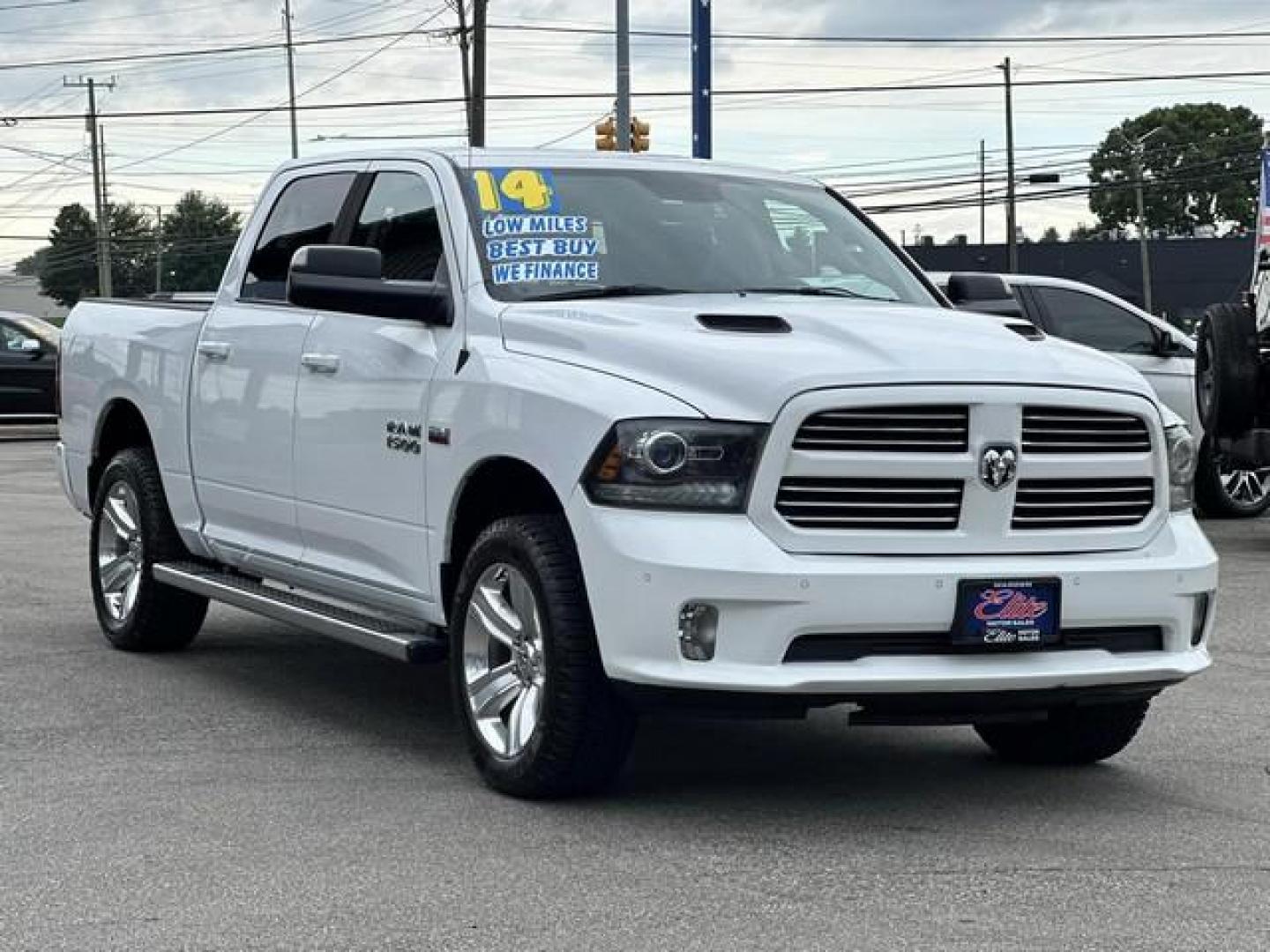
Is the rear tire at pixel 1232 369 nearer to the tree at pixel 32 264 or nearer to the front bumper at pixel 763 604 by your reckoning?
the front bumper at pixel 763 604

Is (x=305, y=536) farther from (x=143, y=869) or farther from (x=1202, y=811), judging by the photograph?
(x=1202, y=811)

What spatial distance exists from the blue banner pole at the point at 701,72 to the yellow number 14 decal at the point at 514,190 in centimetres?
1402

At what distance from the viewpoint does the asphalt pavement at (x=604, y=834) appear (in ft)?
16.9

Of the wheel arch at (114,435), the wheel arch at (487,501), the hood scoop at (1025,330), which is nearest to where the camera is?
the wheel arch at (487,501)

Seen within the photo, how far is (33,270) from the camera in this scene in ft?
578

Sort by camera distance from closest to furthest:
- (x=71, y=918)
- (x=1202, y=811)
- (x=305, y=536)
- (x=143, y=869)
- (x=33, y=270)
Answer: (x=71, y=918) < (x=143, y=869) < (x=1202, y=811) < (x=305, y=536) < (x=33, y=270)

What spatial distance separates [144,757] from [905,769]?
2502mm

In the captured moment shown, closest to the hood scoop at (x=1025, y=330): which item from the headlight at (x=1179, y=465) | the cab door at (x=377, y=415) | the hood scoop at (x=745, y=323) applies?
the headlight at (x=1179, y=465)

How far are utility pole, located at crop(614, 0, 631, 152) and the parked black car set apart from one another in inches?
344

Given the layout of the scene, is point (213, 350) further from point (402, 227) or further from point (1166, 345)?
point (1166, 345)

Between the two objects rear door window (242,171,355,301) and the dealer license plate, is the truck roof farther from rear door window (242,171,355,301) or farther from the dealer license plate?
the dealer license plate

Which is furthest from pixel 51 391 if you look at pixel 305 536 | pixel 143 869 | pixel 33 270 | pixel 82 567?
pixel 33 270

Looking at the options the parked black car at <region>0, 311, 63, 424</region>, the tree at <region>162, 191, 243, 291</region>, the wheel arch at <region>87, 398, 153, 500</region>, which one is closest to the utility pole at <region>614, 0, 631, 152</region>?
the parked black car at <region>0, 311, 63, 424</region>

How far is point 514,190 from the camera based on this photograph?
744 centimetres
